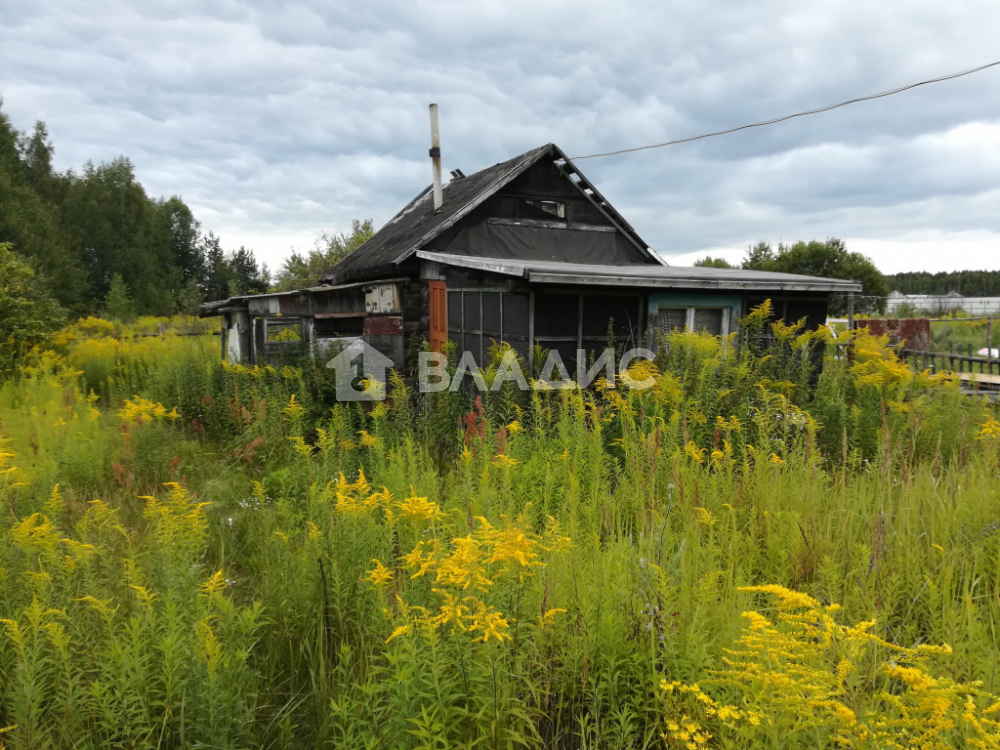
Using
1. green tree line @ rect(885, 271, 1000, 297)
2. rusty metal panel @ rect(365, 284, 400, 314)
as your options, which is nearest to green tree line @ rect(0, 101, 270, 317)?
rusty metal panel @ rect(365, 284, 400, 314)

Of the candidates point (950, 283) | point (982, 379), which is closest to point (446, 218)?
point (982, 379)

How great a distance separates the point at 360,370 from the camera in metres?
9.30

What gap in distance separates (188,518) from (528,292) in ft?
19.6

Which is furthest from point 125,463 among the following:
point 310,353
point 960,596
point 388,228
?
point 388,228

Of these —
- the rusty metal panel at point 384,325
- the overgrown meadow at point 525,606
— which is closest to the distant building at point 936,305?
the rusty metal panel at point 384,325

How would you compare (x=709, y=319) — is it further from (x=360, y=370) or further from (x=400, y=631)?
(x=400, y=631)

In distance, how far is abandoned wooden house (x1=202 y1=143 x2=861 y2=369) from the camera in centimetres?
857

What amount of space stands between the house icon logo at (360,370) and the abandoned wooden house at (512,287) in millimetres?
307

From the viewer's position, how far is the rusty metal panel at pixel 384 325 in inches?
423

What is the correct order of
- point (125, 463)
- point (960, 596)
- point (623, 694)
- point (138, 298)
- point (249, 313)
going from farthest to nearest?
1. point (138, 298)
2. point (249, 313)
3. point (125, 463)
4. point (960, 596)
5. point (623, 694)

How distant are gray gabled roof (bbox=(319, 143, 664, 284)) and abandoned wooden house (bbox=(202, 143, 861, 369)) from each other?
0.14 feet

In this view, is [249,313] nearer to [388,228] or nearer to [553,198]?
[388,228]

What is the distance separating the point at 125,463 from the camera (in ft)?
17.5

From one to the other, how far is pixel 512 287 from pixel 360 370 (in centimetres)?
283
